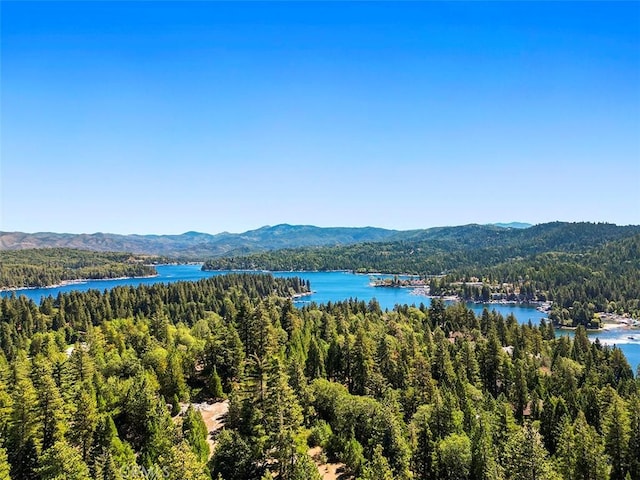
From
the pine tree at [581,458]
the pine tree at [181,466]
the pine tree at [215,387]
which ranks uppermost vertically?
the pine tree at [181,466]

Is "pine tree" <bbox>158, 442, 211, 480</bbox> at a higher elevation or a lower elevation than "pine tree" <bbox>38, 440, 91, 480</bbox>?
higher

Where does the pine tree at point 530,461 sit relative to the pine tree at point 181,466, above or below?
below

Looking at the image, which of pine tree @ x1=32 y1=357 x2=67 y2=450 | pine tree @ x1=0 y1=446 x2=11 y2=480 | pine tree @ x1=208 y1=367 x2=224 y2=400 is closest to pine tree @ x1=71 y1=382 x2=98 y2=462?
pine tree @ x1=32 y1=357 x2=67 y2=450

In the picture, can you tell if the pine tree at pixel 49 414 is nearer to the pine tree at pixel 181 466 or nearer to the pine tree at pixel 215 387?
the pine tree at pixel 181 466

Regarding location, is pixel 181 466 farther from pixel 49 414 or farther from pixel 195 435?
pixel 49 414

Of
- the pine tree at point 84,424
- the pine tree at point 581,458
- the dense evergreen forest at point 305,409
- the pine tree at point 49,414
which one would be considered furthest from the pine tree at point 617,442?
the pine tree at point 49,414

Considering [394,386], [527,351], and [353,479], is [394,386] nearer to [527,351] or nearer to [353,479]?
[353,479]

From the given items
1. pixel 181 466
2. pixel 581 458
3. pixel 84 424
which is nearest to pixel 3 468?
pixel 84 424

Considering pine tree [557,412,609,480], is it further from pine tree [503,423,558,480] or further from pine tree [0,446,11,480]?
pine tree [0,446,11,480]

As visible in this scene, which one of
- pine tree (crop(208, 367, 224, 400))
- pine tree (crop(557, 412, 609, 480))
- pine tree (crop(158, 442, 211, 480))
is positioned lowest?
pine tree (crop(557, 412, 609, 480))

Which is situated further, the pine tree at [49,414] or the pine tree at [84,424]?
the pine tree at [84,424]

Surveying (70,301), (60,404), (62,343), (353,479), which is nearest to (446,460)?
(353,479)
